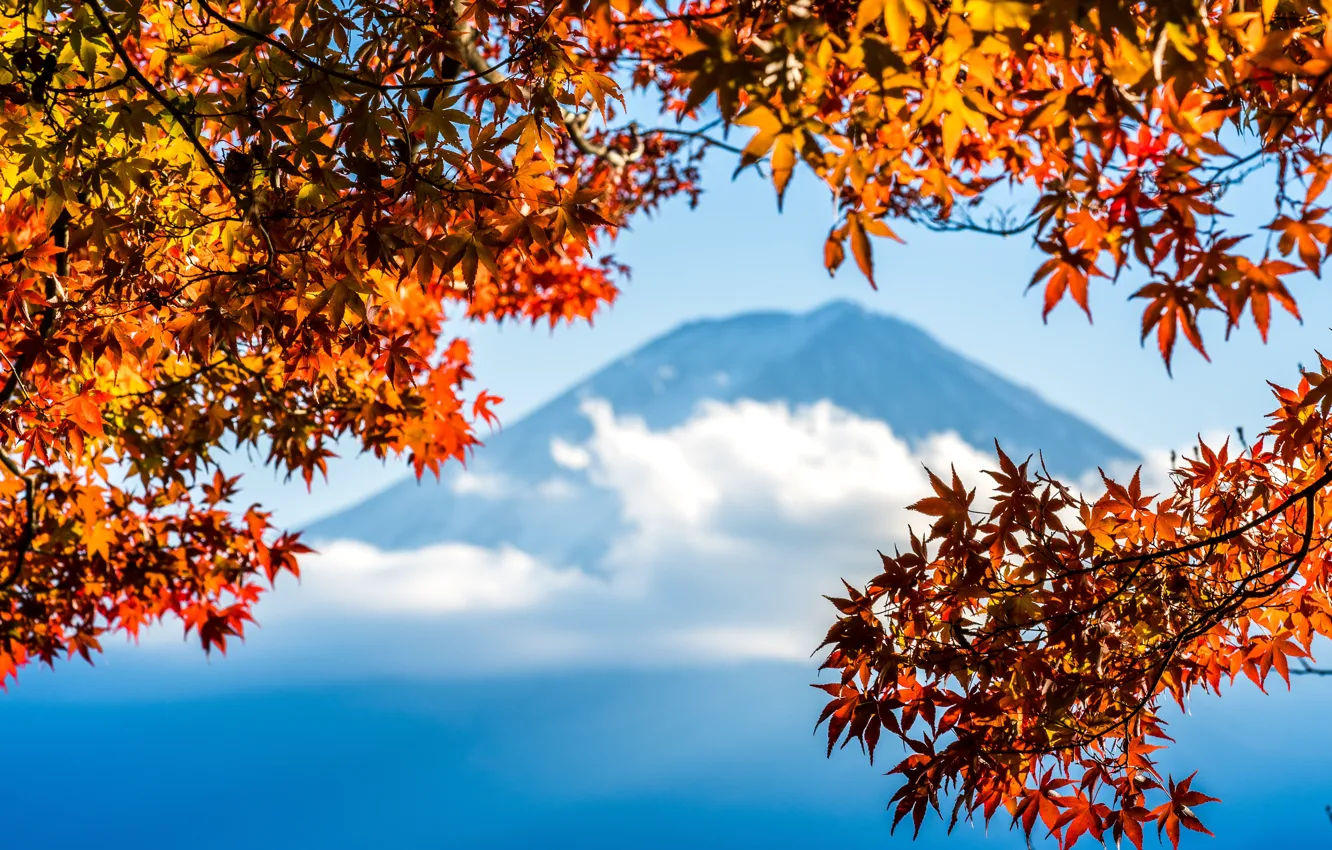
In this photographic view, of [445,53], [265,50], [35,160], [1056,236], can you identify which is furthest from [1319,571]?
[35,160]

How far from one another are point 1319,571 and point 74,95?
4.47 metres

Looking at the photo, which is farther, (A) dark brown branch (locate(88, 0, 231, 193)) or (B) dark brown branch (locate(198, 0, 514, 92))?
(A) dark brown branch (locate(88, 0, 231, 193))

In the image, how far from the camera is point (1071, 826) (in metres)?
2.96

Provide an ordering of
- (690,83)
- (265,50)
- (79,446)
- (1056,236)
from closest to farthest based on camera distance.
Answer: (690,83) → (1056,236) → (265,50) → (79,446)

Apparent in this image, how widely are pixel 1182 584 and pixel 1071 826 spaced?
2.88ft

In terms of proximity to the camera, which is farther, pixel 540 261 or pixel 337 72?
pixel 540 261

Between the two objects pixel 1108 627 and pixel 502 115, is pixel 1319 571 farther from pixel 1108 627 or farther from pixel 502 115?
pixel 502 115

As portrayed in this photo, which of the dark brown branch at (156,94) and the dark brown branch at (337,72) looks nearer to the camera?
the dark brown branch at (337,72)

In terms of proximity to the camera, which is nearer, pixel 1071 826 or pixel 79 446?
pixel 1071 826

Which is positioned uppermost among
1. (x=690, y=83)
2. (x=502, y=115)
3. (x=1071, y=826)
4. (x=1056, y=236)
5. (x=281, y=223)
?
(x=502, y=115)

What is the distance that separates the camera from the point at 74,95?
123 inches

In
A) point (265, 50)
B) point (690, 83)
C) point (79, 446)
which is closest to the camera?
point (690, 83)

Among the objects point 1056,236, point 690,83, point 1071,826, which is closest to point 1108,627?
point 1071,826

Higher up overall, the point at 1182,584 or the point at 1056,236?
the point at 1056,236
